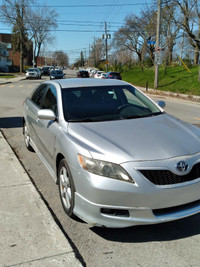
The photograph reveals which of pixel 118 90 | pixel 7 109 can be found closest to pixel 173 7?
pixel 7 109

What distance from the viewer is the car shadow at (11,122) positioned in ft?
28.0

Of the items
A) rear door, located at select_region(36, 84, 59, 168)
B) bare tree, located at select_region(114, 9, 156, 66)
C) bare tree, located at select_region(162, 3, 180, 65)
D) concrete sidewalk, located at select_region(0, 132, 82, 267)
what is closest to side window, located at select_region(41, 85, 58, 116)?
rear door, located at select_region(36, 84, 59, 168)

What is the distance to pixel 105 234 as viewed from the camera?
3078mm

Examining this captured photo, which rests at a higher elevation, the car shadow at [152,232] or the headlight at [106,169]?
the headlight at [106,169]

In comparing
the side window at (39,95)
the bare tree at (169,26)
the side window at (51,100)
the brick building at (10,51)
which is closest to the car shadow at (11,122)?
the side window at (39,95)

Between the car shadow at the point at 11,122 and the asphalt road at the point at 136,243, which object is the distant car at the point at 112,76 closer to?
the car shadow at the point at 11,122

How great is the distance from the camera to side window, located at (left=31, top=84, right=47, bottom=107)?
194 inches

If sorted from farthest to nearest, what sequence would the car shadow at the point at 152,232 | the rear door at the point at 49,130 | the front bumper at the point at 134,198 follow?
1. the rear door at the point at 49,130
2. the car shadow at the point at 152,232
3. the front bumper at the point at 134,198

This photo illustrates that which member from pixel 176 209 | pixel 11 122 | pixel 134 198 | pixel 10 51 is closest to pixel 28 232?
pixel 134 198

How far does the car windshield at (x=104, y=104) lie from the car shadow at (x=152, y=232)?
1423 mm

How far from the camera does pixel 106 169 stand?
2.76 meters

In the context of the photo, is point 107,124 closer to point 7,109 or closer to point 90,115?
point 90,115

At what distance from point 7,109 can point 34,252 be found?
9.85 meters

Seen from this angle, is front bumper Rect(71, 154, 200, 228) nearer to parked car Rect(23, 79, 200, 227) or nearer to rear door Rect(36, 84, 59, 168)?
parked car Rect(23, 79, 200, 227)
